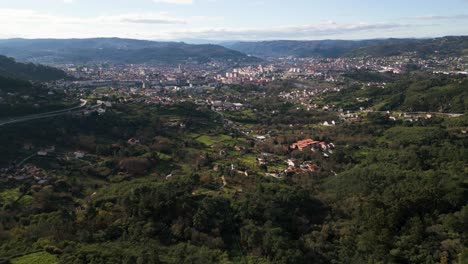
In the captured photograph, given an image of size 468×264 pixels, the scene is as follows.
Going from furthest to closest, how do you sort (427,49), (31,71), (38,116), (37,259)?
(427,49) → (31,71) → (38,116) → (37,259)

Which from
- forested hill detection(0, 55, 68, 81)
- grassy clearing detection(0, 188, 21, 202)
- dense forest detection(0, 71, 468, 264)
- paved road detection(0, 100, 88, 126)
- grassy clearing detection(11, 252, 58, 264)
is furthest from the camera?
forested hill detection(0, 55, 68, 81)

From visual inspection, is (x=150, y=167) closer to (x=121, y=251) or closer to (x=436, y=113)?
(x=121, y=251)

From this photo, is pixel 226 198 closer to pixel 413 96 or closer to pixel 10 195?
pixel 10 195

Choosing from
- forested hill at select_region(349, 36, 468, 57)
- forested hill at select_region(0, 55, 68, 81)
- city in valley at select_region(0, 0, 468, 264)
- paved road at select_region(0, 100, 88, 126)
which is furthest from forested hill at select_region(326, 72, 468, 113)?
forested hill at select_region(349, 36, 468, 57)

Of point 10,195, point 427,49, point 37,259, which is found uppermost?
point 427,49

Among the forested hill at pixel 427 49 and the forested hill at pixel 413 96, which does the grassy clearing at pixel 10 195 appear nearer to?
the forested hill at pixel 413 96

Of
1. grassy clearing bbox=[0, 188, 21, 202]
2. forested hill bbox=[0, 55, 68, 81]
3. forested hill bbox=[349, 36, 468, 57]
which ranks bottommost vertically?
grassy clearing bbox=[0, 188, 21, 202]

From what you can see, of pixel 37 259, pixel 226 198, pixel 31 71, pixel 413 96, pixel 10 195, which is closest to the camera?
pixel 37 259

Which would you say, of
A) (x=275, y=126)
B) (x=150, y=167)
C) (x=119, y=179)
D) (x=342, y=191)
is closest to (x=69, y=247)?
(x=119, y=179)

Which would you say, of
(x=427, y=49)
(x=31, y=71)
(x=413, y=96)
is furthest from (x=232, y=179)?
(x=427, y=49)

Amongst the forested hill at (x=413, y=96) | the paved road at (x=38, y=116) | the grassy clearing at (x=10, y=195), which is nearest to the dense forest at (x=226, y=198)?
the grassy clearing at (x=10, y=195)

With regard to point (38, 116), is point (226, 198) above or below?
below

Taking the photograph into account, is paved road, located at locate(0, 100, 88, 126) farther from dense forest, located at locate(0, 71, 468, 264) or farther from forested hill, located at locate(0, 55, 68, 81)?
forested hill, located at locate(0, 55, 68, 81)
